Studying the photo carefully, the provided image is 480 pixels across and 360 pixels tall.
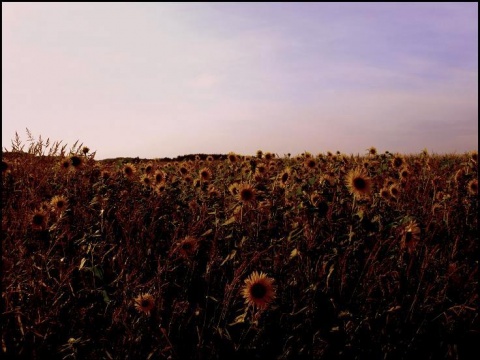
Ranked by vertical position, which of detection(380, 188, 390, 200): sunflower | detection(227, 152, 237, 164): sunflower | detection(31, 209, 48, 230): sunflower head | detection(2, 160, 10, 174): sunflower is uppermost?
detection(227, 152, 237, 164): sunflower

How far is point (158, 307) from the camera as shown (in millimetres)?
2191

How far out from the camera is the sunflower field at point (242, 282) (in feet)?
7.42

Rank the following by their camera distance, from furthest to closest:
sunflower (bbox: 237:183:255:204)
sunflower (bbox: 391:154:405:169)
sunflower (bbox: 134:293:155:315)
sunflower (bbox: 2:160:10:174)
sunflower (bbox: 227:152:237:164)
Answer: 1. sunflower (bbox: 227:152:237:164)
2. sunflower (bbox: 391:154:405:169)
3. sunflower (bbox: 237:183:255:204)
4. sunflower (bbox: 2:160:10:174)
5. sunflower (bbox: 134:293:155:315)

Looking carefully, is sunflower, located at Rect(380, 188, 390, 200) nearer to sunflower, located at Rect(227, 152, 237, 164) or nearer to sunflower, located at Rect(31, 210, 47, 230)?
sunflower, located at Rect(31, 210, 47, 230)

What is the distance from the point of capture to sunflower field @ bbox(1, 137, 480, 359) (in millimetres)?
2262

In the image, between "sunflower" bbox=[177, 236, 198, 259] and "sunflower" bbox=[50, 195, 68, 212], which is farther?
"sunflower" bbox=[50, 195, 68, 212]

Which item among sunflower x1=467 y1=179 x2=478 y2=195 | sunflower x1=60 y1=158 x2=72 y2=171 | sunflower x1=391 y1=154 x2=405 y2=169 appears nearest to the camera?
sunflower x1=467 y1=179 x2=478 y2=195

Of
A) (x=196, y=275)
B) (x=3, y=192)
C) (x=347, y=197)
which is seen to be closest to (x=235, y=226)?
(x=196, y=275)

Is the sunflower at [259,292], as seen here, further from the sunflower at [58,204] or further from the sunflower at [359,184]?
the sunflower at [58,204]

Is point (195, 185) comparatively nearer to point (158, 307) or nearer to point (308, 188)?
point (308, 188)

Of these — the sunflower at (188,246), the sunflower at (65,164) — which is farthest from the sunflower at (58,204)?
the sunflower at (65,164)

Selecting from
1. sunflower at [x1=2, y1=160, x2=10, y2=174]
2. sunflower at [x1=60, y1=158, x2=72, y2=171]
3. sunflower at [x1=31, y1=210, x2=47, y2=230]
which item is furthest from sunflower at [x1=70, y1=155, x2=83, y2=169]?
sunflower at [x1=31, y1=210, x2=47, y2=230]

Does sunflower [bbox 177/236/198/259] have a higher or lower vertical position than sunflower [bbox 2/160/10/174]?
lower

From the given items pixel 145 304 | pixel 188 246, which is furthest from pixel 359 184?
pixel 145 304
